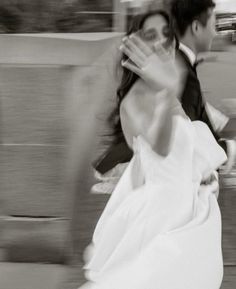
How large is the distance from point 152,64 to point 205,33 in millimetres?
586

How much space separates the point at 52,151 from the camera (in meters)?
4.14

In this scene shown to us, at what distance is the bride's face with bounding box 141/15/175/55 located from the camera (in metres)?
2.51


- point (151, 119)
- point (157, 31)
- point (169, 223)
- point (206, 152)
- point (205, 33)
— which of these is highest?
point (157, 31)

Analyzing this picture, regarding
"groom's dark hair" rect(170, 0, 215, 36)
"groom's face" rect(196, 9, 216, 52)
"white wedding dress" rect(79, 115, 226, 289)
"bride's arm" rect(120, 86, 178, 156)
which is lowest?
"white wedding dress" rect(79, 115, 226, 289)

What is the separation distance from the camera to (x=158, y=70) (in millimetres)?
2326

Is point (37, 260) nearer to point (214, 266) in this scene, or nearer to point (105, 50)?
point (105, 50)

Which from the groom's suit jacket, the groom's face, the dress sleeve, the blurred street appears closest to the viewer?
the dress sleeve

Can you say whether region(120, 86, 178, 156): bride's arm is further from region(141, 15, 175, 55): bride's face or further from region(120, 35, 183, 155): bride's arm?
region(141, 15, 175, 55): bride's face

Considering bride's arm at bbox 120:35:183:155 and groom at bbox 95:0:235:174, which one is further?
groom at bbox 95:0:235:174

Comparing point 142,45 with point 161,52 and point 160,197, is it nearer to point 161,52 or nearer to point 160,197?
point 161,52

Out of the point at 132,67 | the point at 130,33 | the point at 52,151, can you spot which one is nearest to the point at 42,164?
the point at 52,151

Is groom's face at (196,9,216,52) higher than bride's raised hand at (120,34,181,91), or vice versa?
bride's raised hand at (120,34,181,91)

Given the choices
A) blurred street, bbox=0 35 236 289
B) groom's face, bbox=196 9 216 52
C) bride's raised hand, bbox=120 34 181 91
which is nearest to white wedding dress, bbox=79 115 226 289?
bride's raised hand, bbox=120 34 181 91

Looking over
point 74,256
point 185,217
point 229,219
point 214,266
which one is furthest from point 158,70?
point 229,219
